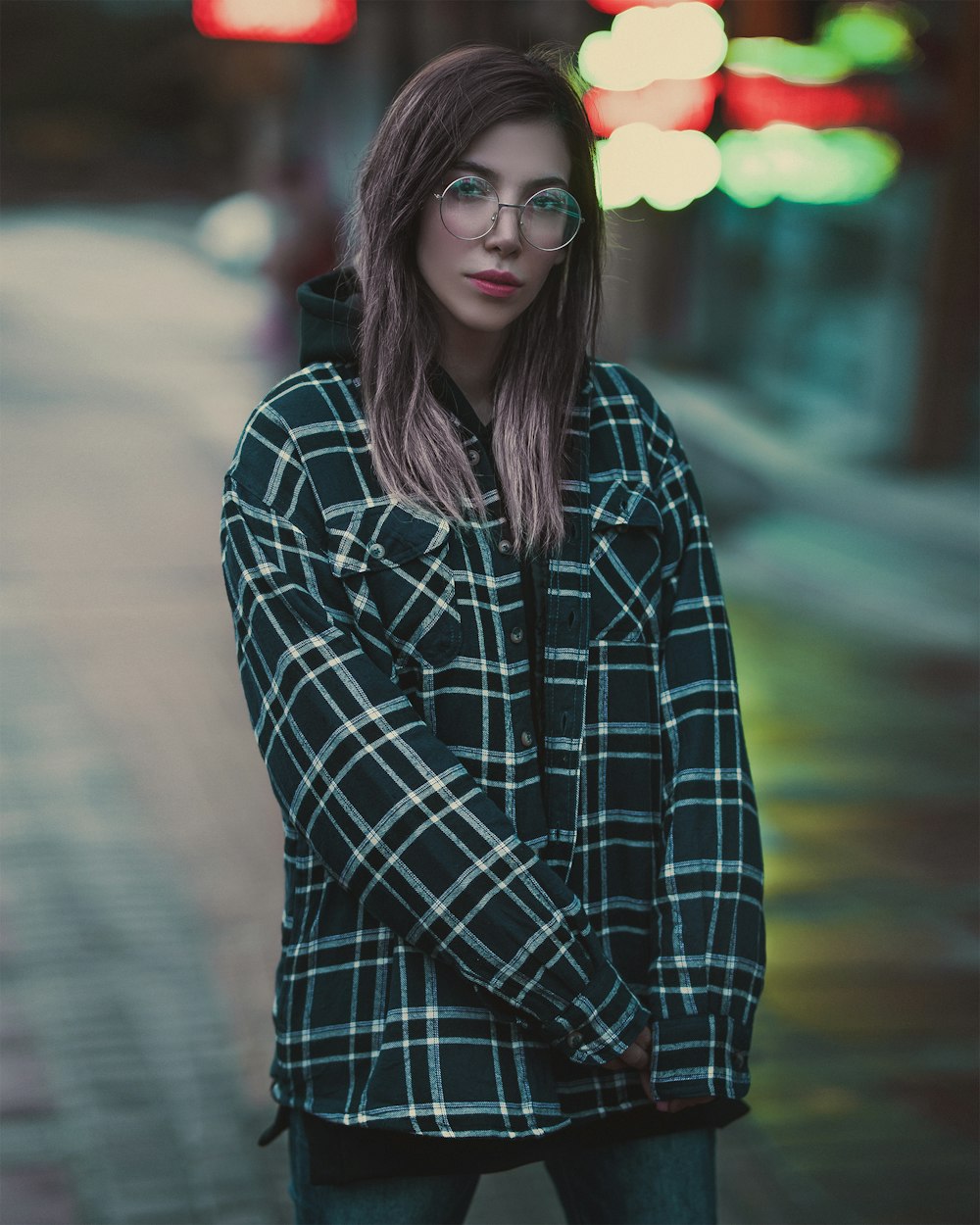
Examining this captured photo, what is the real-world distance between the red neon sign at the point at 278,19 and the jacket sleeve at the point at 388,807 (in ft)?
45.0

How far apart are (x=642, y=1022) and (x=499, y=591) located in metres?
0.49

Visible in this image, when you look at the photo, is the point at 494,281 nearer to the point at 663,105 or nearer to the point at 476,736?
the point at 476,736

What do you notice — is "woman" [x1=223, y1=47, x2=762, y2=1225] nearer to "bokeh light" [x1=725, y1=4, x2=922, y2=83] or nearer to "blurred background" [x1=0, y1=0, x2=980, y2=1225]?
"blurred background" [x1=0, y1=0, x2=980, y2=1225]

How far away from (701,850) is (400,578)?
461 mm

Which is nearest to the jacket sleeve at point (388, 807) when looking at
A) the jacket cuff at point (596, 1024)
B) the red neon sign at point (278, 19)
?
the jacket cuff at point (596, 1024)

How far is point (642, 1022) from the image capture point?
5.09ft

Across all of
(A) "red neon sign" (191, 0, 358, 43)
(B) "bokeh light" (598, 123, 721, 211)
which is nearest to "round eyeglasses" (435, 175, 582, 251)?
(B) "bokeh light" (598, 123, 721, 211)

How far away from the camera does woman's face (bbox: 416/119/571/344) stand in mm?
1570

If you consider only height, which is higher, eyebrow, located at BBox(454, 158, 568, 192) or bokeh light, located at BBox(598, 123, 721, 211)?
eyebrow, located at BBox(454, 158, 568, 192)

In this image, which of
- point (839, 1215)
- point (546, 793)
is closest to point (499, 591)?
point (546, 793)

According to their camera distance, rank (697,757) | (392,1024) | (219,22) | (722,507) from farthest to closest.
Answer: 1. (219,22)
2. (722,507)
3. (697,757)
4. (392,1024)

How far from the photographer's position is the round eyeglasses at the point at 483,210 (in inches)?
62.0

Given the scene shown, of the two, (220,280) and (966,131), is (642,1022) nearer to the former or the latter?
(966,131)

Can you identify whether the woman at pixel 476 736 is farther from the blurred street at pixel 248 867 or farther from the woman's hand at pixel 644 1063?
the blurred street at pixel 248 867
